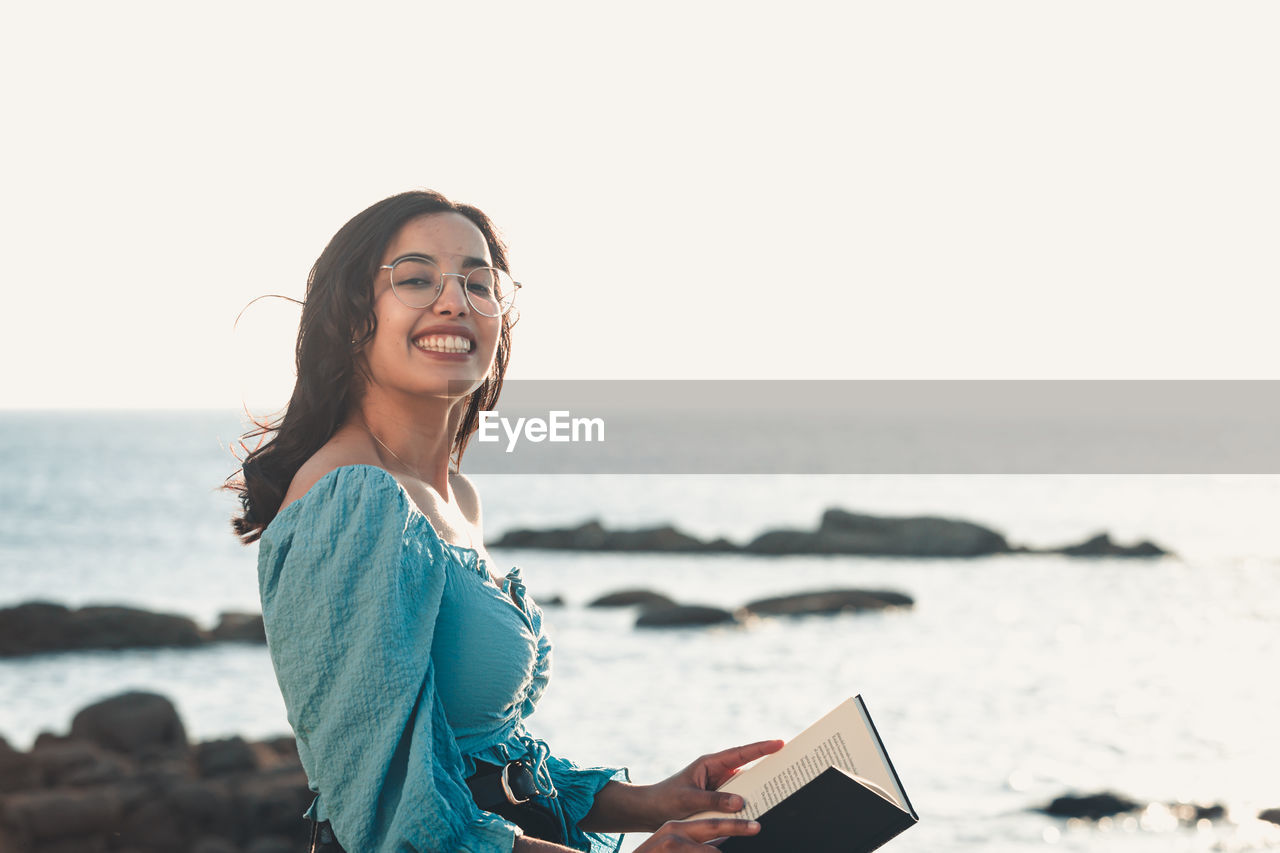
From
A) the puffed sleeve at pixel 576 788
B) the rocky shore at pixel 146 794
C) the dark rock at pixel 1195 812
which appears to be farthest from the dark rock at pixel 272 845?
the puffed sleeve at pixel 576 788

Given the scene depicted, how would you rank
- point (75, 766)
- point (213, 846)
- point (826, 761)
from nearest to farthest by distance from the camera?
point (826, 761) → point (213, 846) → point (75, 766)

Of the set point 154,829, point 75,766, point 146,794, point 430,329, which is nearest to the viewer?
point 430,329

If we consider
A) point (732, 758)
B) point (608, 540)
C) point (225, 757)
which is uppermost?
point (608, 540)

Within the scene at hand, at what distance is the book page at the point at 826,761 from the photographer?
2254mm

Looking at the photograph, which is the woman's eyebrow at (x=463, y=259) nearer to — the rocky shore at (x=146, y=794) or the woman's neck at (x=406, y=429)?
the woman's neck at (x=406, y=429)

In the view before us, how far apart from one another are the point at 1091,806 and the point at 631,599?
43.2ft

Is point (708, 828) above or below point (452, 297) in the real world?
below

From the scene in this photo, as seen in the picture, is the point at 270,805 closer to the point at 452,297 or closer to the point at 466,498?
the point at 466,498

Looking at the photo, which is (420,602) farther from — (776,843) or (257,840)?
(257,840)

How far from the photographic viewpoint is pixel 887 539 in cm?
3444

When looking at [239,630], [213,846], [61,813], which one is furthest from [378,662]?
[239,630]

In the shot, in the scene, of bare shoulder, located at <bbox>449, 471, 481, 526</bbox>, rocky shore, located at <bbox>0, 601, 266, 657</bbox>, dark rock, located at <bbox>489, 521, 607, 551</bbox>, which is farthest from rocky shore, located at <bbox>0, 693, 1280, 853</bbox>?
dark rock, located at <bbox>489, 521, 607, 551</bbox>

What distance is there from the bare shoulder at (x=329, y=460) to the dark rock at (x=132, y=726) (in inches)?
383

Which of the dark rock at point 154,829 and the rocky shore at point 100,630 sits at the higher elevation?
the rocky shore at point 100,630
